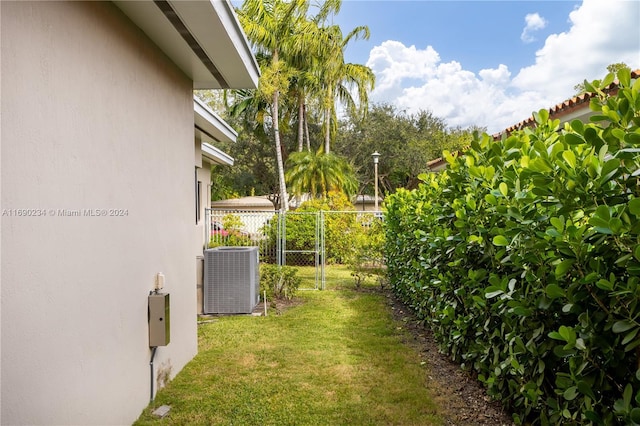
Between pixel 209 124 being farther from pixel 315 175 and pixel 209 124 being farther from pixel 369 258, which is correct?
pixel 315 175

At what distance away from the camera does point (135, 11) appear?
3.15 meters

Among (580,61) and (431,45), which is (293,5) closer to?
(580,61)

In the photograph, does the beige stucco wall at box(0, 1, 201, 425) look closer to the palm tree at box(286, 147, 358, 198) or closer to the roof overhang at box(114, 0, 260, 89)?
the roof overhang at box(114, 0, 260, 89)

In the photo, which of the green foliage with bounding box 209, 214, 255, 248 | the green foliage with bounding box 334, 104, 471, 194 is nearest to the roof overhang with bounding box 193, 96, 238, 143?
the green foliage with bounding box 209, 214, 255, 248

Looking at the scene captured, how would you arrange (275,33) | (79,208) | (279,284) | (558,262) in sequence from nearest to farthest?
(558,262)
(79,208)
(279,284)
(275,33)

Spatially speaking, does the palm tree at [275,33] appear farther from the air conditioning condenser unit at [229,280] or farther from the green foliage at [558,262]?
the green foliage at [558,262]

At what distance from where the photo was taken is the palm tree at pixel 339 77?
1703cm

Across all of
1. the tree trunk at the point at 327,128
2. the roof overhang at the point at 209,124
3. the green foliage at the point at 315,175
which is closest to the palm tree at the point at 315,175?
the green foliage at the point at 315,175

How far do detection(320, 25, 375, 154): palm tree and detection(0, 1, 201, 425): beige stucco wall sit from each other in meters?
14.1

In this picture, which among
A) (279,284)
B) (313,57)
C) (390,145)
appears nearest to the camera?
(279,284)

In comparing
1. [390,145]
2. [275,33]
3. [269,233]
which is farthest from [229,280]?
[390,145]

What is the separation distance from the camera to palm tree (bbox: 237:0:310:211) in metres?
16.1

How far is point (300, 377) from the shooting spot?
4.25 metres

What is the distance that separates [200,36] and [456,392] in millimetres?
3958
